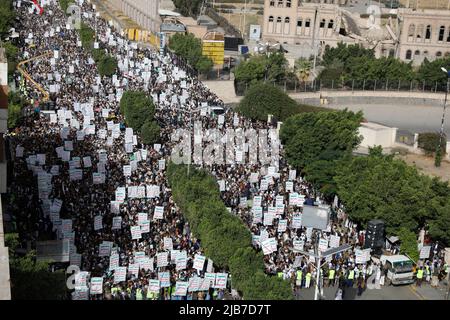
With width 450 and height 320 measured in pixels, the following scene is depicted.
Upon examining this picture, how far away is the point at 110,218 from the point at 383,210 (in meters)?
10.3

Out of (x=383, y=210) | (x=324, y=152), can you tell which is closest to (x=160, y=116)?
(x=324, y=152)

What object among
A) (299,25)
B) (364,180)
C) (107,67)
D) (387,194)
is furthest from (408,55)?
(387,194)

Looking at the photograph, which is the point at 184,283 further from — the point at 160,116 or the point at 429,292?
the point at 160,116

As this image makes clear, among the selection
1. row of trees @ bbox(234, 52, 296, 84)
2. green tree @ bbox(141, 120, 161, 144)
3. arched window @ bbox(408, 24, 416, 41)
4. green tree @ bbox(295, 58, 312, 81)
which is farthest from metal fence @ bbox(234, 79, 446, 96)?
green tree @ bbox(141, 120, 161, 144)

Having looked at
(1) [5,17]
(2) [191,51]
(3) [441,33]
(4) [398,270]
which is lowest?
(4) [398,270]

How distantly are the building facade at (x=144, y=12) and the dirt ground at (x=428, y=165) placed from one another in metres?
38.2

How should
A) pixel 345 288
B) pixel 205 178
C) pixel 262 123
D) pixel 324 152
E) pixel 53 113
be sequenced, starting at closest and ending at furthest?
pixel 345 288 → pixel 205 178 → pixel 324 152 → pixel 53 113 → pixel 262 123

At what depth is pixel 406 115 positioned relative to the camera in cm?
6669

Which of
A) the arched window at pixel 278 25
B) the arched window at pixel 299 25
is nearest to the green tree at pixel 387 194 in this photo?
the arched window at pixel 299 25

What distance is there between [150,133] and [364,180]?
12915 mm

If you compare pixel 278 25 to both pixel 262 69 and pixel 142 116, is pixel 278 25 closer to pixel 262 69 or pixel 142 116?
pixel 262 69

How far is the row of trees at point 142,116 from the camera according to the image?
41.9 meters

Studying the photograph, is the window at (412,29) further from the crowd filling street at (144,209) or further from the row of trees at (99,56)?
the crowd filling street at (144,209)

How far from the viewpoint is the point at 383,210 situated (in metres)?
31.3
